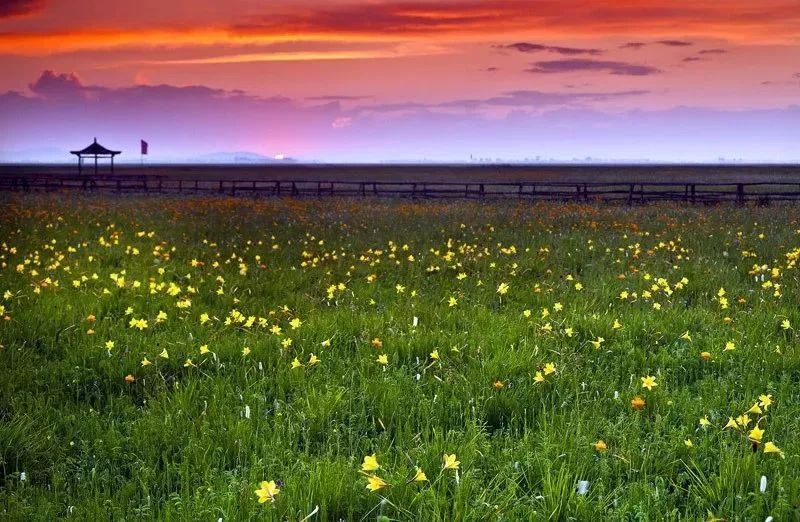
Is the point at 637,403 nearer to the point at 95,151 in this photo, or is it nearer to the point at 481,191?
the point at 481,191

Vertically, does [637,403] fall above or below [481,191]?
below

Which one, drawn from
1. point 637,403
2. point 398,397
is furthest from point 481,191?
point 637,403

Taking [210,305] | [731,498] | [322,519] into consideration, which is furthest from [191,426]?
[210,305]

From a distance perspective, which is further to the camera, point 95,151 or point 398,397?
point 95,151

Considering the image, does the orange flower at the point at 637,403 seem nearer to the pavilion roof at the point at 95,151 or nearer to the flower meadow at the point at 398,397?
Answer: the flower meadow at the point at 398,397

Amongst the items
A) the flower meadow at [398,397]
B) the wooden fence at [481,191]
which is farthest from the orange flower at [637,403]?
the wooden fence at [481,191]

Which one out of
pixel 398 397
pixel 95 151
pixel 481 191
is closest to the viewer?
pixel 398 397

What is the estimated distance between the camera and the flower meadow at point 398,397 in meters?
3.31

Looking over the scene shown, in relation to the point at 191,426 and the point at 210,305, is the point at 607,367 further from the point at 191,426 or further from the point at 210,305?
the point at 210,305

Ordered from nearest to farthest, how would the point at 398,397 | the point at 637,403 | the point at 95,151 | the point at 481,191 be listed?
the point at 637,403, the point at 398,397, the point at 481,191, the point at 95,151

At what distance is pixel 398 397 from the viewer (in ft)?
15.3

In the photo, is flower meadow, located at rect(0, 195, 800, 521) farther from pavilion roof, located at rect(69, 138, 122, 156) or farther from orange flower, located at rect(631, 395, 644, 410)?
pavilion roof, located at rect(69, 138, 122, 156)

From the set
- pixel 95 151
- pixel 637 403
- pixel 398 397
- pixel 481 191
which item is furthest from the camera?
pixel 95 151

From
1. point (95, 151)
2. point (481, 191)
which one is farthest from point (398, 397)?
point (95, 151)
